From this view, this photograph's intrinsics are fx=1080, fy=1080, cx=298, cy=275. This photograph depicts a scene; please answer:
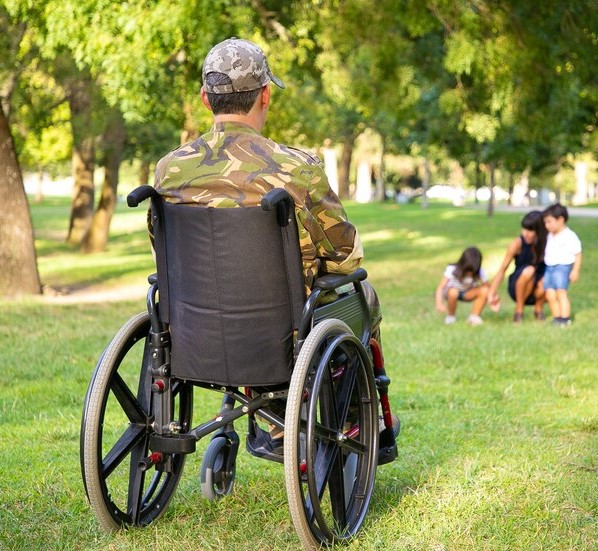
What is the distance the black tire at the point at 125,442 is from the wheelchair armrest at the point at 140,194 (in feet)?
1.71

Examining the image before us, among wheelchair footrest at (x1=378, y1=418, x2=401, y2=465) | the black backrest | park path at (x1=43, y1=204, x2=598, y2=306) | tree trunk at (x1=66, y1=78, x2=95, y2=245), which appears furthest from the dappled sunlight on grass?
the black backrest

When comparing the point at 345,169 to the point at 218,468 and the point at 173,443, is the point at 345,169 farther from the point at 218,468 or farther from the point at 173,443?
the point at 173,443

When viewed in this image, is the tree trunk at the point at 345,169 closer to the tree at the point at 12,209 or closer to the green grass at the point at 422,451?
the tree at the point at 12,209

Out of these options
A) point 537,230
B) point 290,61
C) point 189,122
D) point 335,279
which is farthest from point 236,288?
point 189,122

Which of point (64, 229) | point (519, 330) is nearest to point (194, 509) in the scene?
point (519, 330)

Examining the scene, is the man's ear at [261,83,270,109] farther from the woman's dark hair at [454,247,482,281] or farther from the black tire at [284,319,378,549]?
the woman's dark hair at [454,247,482,281]

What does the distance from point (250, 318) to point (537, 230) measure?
764cm

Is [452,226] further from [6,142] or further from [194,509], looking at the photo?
[194,509]

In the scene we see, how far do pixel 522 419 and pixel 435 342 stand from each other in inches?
124

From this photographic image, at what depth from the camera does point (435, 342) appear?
948 cm

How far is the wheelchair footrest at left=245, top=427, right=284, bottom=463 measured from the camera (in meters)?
4.25

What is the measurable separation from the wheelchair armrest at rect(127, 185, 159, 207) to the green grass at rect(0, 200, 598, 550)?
1.30m

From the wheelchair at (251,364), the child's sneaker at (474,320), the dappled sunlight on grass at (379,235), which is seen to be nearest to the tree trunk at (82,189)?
the dappled sunlight on grass at (379,235)

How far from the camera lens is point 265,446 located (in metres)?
4.37
